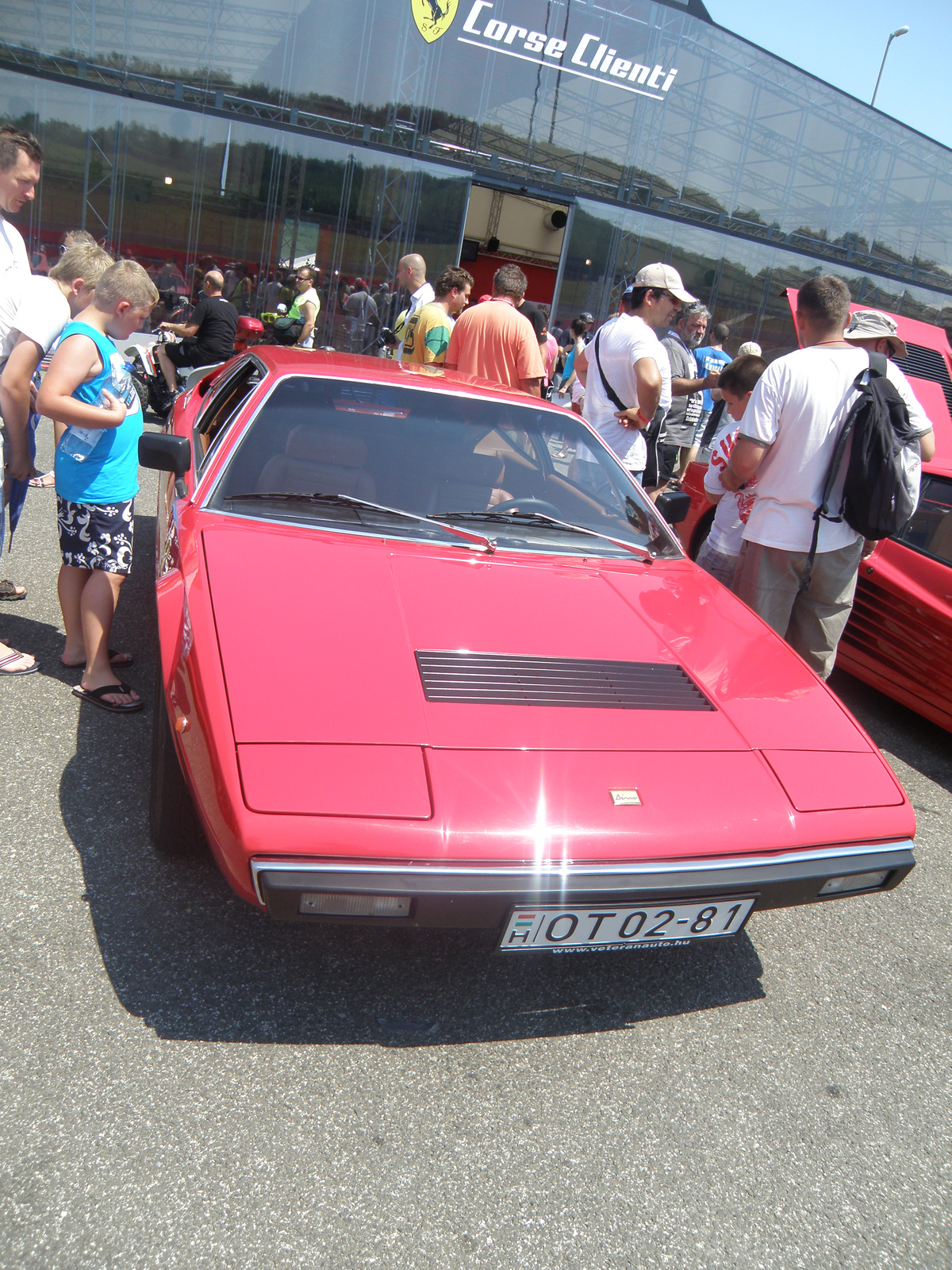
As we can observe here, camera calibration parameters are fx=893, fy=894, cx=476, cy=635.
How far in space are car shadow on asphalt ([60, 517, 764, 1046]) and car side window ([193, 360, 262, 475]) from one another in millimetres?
1322

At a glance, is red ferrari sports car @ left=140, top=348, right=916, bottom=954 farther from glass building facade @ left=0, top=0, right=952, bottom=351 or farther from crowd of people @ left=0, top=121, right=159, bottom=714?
glass building facade @ left=0, top=0, right=952, bottom=351

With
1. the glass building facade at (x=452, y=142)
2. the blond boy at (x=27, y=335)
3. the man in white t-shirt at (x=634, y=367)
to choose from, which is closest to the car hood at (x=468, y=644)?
the blond boy at (x=27, y=335)

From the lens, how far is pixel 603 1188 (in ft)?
5.70

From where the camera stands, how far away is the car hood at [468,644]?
1.99 metres

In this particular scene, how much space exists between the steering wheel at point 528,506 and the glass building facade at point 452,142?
12.2 meters

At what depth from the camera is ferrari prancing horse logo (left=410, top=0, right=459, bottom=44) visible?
45.0 ft

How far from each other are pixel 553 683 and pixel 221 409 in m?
1.93

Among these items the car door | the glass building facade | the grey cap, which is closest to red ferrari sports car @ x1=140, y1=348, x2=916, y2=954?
the car door

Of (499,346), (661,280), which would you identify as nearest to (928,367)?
(661,280)

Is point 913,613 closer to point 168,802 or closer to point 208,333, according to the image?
point 168,802

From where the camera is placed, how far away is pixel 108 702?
334 centimetres

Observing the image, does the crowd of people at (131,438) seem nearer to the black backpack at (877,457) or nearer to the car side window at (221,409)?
the black backpack at (877,457)

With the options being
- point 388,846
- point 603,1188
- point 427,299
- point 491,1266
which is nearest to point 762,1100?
point 603,1188

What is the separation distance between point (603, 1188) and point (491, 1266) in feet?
0.94
